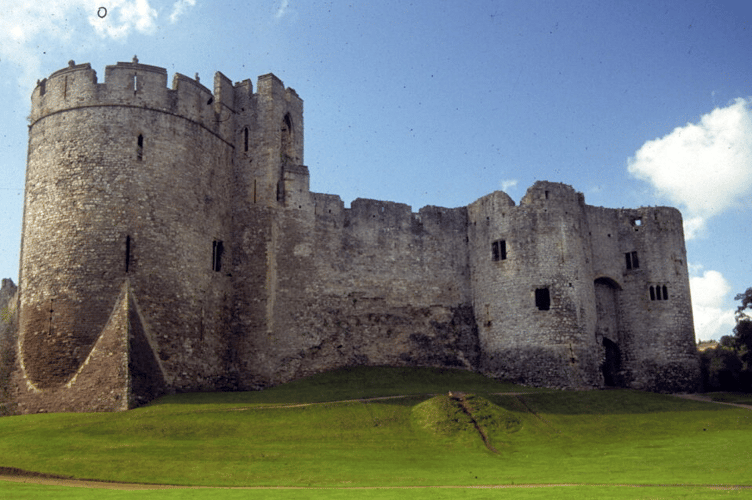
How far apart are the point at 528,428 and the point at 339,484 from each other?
34.8 ft

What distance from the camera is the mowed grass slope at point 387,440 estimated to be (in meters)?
20.7

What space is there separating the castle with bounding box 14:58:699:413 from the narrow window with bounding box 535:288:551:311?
115 millimetres

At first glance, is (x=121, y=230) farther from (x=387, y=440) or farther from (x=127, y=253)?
(x=387, y=440)

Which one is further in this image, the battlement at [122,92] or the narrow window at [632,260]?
the narrow window at [632,260]

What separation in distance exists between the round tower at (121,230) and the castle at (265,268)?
0.09 meters

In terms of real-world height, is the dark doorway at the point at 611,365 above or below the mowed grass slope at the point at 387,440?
above

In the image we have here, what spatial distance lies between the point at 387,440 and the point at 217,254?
14243mm

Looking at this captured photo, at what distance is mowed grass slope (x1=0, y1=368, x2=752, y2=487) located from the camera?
20.7 m

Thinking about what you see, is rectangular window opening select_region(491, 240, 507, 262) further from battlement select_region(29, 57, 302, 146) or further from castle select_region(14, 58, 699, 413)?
battlement select_region(29, 57, 302, 146)

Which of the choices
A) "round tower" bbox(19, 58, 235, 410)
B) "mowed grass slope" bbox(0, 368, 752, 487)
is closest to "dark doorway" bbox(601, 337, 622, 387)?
"mowed grass slope" bbox(0, 368, 752, 487)

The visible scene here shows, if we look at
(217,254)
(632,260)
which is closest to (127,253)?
(217,254)

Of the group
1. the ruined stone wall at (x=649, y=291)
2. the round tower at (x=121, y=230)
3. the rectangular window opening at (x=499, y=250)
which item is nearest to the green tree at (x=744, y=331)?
the ruined stone wall at (x=649, y=291)

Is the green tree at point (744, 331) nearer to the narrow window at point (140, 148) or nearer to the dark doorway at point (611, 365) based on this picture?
the dark doorway at point (611, 365)

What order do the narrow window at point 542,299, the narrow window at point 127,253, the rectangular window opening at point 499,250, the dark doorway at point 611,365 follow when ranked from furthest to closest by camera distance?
the dark doorway at point 611,365 < the rectangular window opening at point 499,250 < the narrow window at point 542,299 < the narrow window at point 127,253
